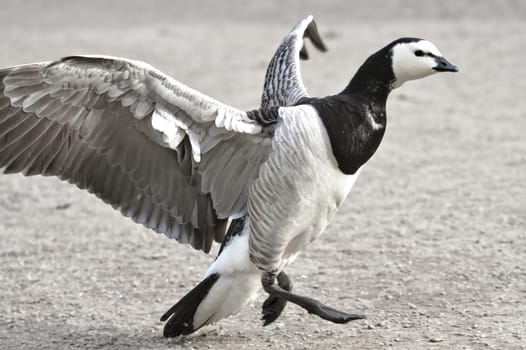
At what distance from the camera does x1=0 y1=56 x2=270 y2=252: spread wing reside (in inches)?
188

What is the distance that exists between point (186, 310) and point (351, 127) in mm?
1293

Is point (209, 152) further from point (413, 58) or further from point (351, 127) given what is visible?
point (413, 58)

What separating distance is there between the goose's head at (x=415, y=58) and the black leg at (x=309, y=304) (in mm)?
1244

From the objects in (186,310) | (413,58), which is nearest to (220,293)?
(186,310)

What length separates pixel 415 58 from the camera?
4.87 m

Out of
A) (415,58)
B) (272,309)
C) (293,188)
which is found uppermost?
(415,58)

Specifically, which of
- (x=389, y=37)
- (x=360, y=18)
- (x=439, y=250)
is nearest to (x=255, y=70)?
(x=389, y=37)

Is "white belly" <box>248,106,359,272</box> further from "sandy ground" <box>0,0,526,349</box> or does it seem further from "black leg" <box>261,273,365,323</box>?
"sandy ground" <box>0,0,526,349</box>

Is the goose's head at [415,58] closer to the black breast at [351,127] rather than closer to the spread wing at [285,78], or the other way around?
the black breast at [351,127]

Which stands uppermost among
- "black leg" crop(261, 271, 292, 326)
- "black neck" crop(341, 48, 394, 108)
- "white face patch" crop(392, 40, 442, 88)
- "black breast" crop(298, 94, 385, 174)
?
"white face patch" crop(392, 40, 442, 88)

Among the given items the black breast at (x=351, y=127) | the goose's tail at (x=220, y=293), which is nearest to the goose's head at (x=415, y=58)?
the black breast at (x=351, y=127)

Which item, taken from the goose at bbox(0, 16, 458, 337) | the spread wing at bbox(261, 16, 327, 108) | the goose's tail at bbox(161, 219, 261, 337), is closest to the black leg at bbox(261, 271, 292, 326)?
the goose at bbox(0, 16, 458, 337)

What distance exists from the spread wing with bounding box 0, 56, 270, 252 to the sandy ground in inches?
29.4

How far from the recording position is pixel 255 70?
1220 cm
